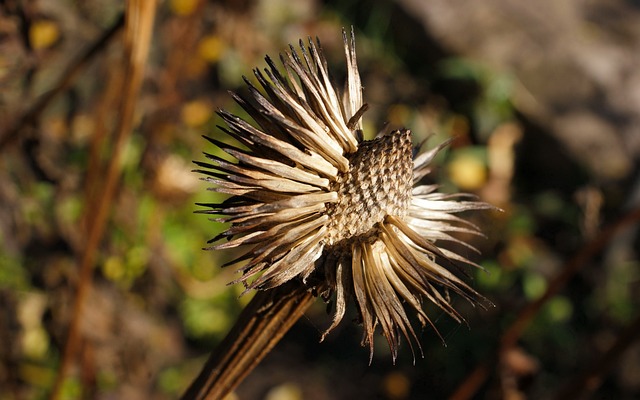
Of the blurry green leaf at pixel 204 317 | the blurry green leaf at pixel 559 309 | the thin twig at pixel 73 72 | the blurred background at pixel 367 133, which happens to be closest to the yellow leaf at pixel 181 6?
the blurred background at pixel 367 133

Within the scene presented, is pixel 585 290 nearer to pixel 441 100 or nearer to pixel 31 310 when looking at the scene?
pixel 441 100

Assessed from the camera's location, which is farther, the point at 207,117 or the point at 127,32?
the point at 207,117

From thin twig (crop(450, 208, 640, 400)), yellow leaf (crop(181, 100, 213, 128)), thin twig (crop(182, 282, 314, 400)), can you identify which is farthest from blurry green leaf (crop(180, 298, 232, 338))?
thin twig (crop(182, 282, 314, 400))

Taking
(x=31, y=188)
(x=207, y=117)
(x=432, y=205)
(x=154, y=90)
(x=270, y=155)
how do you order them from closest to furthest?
(x=270, y=155) < (x=432, y=205) < (x=31, y=188) < (x=154, y=90) < (x=207, y=117)

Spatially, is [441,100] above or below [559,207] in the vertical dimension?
above

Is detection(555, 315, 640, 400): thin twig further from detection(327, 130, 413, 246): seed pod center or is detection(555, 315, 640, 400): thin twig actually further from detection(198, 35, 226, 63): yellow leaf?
detection(198, 35, 226, 63): yellow leaf

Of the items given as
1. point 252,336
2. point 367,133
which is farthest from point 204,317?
point 252,336

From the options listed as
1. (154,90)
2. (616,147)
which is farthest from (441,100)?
(154,90)
